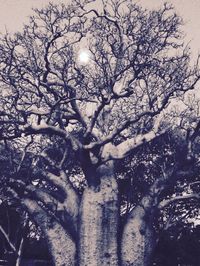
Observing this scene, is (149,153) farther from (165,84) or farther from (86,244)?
(86,244)

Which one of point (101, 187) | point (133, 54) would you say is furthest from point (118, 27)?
point (101, 187)

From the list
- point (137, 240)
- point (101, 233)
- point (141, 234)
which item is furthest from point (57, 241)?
point (141, 234)

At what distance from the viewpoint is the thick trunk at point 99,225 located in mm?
8906

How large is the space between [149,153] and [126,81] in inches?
187

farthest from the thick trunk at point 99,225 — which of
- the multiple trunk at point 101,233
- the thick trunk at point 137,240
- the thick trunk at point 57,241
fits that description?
the thick trunk at point 57,241

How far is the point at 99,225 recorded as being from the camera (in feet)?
30.0

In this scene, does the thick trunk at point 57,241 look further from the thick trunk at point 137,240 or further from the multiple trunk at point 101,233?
the thick trunk at point 137,240

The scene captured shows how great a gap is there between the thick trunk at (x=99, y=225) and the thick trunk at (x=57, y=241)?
1.55ft

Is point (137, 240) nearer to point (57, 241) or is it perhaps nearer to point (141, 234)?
point (141, 234)

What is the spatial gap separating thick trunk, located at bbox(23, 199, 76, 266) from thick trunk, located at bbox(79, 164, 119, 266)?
1.55 feet

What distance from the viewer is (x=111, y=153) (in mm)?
10273

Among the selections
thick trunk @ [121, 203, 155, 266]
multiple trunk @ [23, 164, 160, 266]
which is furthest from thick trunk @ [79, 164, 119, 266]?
thick trunk @ [121, 203, 155, 266]

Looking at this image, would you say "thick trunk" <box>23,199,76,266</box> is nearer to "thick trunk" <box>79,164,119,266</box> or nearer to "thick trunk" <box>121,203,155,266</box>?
"thick trunk" <box>79,164,119,266</box>

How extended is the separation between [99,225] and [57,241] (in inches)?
51.2
